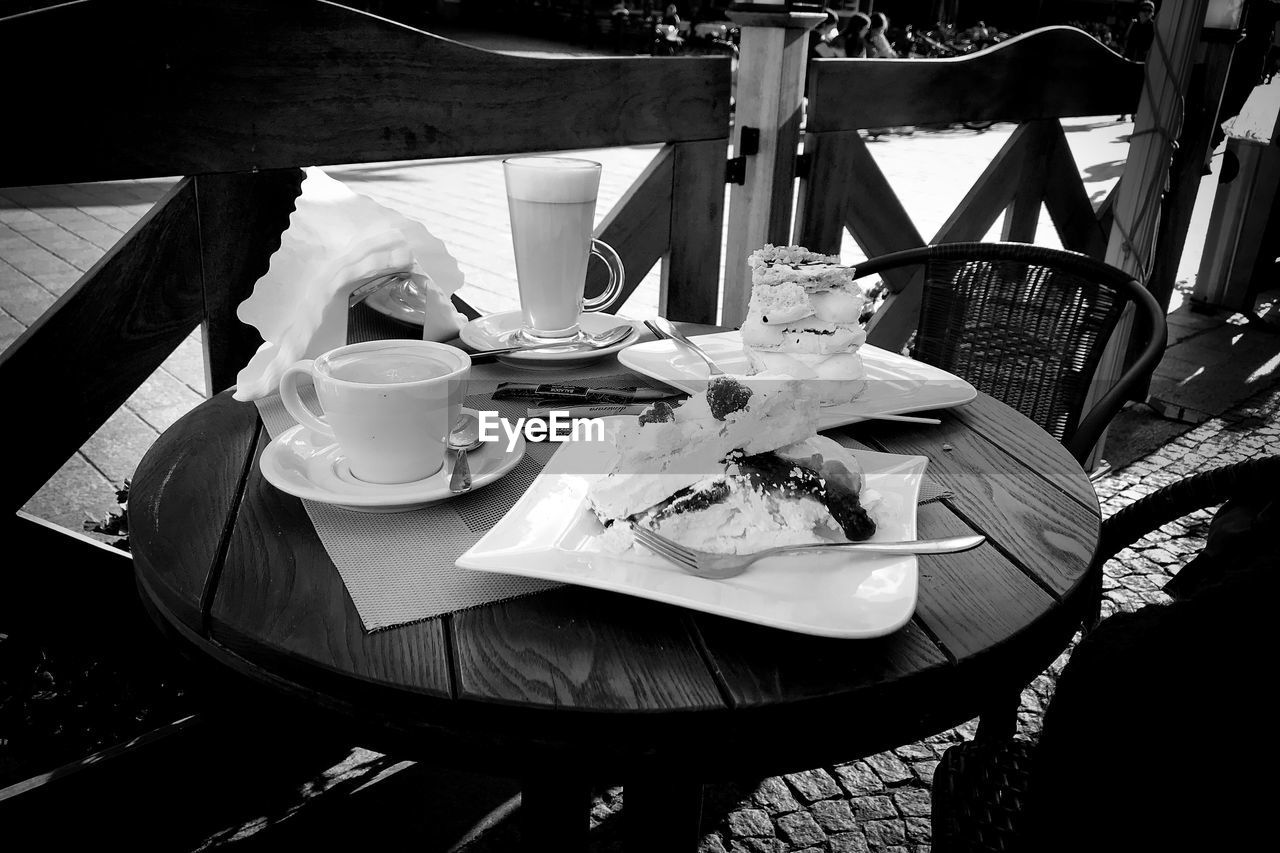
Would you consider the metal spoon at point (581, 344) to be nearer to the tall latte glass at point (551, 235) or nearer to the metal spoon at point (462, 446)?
the tall latte glass at point (551, 235)

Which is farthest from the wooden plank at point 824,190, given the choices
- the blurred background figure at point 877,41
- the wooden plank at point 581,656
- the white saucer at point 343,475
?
the blurred background figure at point 877,41

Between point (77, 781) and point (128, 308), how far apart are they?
754 millimetres

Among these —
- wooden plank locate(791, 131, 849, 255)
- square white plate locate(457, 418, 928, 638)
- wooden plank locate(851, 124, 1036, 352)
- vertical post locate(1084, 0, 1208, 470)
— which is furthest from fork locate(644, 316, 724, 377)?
vertical post locate(1084, 0, 1208, 470)

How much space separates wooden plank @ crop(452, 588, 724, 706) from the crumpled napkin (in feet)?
1.69

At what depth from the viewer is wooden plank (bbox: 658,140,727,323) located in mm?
2158

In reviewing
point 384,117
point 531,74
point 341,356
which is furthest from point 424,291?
point 531,74

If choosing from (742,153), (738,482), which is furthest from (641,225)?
(738,482)

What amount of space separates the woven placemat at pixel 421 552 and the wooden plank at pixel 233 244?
0.89m

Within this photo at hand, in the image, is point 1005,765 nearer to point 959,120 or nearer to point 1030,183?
point 959,120

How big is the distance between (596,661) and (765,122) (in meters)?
1.81

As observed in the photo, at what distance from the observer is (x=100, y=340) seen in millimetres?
1402

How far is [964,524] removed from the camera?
0.88 metres

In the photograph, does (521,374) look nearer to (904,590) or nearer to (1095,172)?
(904,590)

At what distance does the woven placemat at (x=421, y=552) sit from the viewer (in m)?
0.72
